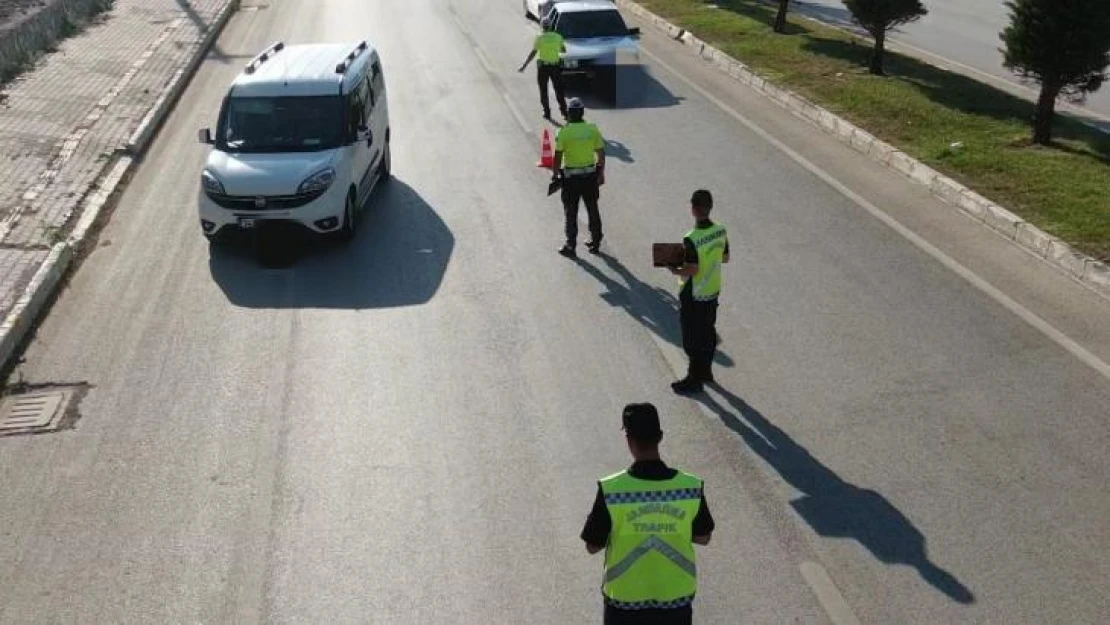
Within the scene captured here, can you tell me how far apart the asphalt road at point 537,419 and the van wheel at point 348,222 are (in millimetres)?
289

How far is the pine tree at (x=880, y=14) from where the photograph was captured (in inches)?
853

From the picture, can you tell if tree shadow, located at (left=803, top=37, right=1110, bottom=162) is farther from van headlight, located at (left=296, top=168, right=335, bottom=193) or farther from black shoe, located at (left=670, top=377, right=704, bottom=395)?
van headlight, located at (left=296, top=168, right=335, bottom=193)

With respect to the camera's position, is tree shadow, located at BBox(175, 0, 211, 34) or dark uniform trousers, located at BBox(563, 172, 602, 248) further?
tree shadow, located at BBox(175, 0, 211, 34)

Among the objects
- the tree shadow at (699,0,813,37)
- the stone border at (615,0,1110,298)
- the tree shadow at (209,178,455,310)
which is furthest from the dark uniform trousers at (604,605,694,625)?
the tree shadow at (699,0,813,37)

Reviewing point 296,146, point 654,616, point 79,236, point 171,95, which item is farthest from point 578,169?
point 171,95

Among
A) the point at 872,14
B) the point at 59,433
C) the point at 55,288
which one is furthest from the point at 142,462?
the point at 872,14

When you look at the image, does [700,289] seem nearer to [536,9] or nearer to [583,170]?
[583,170]

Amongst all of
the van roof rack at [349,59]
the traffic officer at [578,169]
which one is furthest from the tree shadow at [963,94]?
the van roof rack at [349,59]

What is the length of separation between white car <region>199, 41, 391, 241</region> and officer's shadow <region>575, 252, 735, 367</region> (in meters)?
2.91

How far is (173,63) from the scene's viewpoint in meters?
24.8

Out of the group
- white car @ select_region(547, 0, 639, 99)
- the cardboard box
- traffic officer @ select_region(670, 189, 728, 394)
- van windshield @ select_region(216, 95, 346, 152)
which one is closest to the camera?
the cardboard box

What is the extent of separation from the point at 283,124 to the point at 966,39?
58.3ft

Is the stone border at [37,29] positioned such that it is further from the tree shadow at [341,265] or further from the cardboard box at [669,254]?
the cardboard box at [669,254]

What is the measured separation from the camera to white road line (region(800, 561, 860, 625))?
22.7 feet
